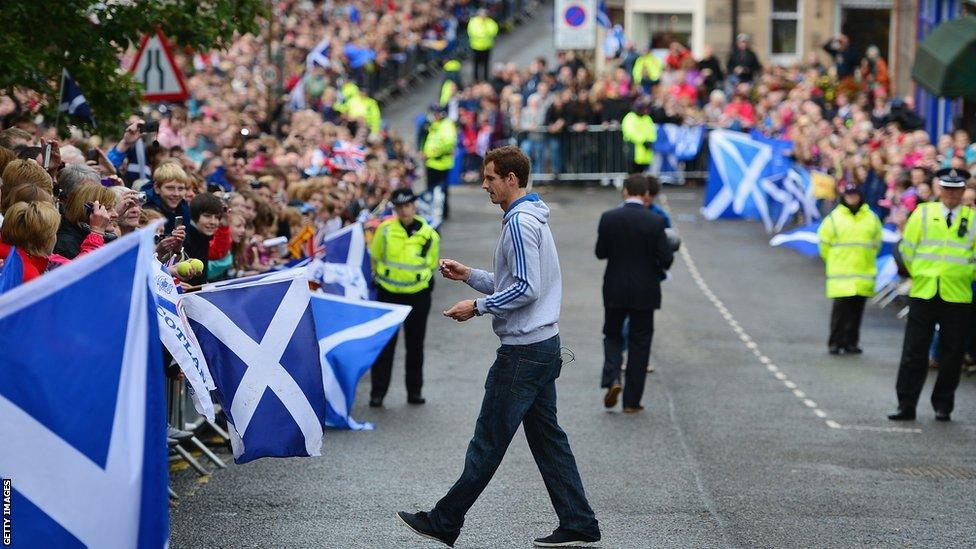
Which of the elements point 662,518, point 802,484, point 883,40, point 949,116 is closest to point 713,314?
point 802,484

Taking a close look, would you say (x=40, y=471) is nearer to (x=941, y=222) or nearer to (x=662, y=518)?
(x=662, y=518)

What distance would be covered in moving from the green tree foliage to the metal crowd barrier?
18163mm

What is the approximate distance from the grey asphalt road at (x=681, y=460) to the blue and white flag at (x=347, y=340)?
0.32m

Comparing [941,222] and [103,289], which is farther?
[941,222]

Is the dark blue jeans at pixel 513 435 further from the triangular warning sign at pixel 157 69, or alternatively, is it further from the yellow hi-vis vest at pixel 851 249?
the yellow hi-vis vest at pixel 851 249

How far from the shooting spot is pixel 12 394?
19.6 feet

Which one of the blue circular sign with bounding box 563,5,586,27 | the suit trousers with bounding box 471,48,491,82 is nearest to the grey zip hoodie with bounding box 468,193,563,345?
the blue circular sign with bounding box 563,5,586,27

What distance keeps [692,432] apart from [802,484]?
1.94m

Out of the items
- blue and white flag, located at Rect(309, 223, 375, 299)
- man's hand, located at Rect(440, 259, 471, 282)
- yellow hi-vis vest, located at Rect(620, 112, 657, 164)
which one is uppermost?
man's hand, located at Rect(440, 259, 471, 282)

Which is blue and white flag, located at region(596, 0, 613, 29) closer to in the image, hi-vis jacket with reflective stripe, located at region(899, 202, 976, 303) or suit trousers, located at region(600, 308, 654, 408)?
suit trousers, located at region(600, 308, 654, 408)

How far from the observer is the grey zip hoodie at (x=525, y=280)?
26.8 feet

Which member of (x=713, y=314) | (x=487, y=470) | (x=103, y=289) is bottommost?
(x=713, y=314)

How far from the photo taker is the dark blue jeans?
8.24 meters

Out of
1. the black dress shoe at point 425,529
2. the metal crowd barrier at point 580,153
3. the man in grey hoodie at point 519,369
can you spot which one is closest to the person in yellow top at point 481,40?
the metal crowd barrier at point 580,153
